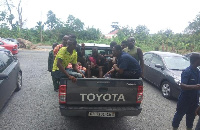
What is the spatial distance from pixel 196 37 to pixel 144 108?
20388 millimetres

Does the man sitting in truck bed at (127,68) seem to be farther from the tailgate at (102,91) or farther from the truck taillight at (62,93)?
the truck taillight at (62,93)

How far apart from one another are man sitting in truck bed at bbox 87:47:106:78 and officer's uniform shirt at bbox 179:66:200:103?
233 cm

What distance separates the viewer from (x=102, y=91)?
3164 mm

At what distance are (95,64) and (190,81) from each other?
268 centimetres

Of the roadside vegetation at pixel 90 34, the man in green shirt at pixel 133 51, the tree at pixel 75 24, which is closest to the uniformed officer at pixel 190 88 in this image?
the man in green shirt at pixel 133 51

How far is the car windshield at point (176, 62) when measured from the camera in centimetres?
624

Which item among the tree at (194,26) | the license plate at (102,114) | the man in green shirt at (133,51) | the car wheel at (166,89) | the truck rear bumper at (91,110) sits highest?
the tree at (194,26)

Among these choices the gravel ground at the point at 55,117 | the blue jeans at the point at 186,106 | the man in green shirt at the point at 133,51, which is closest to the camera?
the blue jeans at the point at 186,106

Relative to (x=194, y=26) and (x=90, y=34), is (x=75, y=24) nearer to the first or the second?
(x=90, y=34)

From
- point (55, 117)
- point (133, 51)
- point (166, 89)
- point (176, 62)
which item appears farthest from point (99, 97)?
point (176, 62)

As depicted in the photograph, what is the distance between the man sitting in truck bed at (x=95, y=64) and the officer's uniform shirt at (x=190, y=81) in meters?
2.33

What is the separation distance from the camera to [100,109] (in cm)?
315

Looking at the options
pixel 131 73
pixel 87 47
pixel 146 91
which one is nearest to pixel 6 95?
pixel 87 47

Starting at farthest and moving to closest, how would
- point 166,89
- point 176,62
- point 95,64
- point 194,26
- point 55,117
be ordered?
1. point 194,26
2. point 176,62
3. point 166,89
4. point 95,64
5. point 55,117
